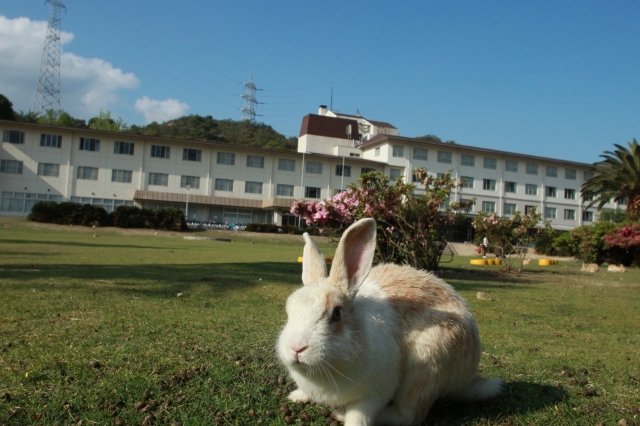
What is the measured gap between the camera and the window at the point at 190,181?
67062 millimetres

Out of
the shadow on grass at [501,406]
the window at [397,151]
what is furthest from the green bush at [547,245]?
the shadow on grass at [501,406]

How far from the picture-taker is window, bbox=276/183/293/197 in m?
70.4

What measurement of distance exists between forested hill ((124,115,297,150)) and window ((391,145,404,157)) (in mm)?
26985

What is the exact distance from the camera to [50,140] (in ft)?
207

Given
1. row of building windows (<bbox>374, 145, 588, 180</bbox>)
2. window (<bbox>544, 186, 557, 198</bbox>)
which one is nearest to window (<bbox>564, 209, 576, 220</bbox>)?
window (<bbox>544, 186, 557, 198</bbox>)

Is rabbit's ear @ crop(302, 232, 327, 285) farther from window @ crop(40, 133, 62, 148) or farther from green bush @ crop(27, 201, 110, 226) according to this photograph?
window @ crop(40, 133, 62, 148)

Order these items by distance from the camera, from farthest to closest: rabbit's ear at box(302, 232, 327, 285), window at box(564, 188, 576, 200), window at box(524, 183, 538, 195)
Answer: window at box(564, 188, 576, 200) → window at box(524, 183, 538, 195) → rabbit's ear at box(302, 232, 327, 285)

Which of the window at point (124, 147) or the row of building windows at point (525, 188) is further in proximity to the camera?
the row of building windows at point (525, 188)

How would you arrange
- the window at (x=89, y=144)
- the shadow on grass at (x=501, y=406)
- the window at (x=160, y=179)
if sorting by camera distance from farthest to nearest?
the window at (x=160, y=179)
the window at (x=89, y=144)
the shadow on grass at (x=501, y=406)

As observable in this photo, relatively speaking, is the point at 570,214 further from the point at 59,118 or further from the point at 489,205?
the point at 59,118

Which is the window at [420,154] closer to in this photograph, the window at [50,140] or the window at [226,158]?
the window at [226,158]

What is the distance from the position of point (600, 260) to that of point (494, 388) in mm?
32398

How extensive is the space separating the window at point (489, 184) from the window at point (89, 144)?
49.5 m

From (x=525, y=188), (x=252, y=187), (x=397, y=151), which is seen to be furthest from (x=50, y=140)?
(x=525, y=188)
